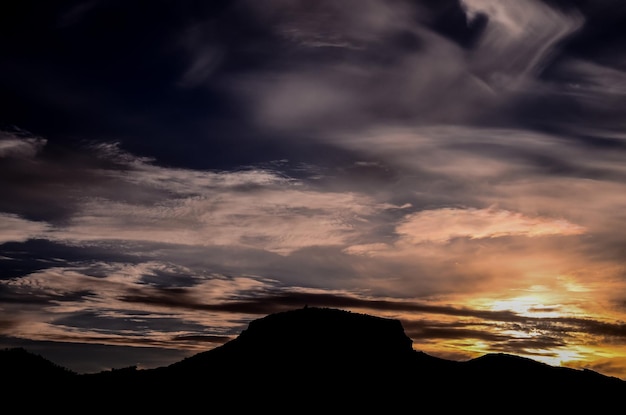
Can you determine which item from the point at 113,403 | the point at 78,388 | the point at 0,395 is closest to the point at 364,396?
the point at 113,403

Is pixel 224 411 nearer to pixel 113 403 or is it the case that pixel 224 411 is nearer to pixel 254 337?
pixel 113 403

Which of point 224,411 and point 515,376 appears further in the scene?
point 515,376

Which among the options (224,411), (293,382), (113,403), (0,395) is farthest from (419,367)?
(0,395)

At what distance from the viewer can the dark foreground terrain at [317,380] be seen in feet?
283

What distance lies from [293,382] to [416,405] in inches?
685

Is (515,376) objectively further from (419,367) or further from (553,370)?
(419,367)

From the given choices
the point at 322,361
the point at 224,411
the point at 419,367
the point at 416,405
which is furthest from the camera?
the point at 419,367

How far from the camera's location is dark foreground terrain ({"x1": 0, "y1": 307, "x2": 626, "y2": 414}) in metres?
86.4

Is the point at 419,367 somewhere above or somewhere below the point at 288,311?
below

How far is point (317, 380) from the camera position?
3703 inches

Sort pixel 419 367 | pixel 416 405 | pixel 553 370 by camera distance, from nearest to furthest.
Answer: pixel 416 405 < pixel 419 367 < pixel 553 370

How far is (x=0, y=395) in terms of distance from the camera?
3356 inches

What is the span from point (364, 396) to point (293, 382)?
10.2 metres

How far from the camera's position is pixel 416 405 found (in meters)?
90.9
